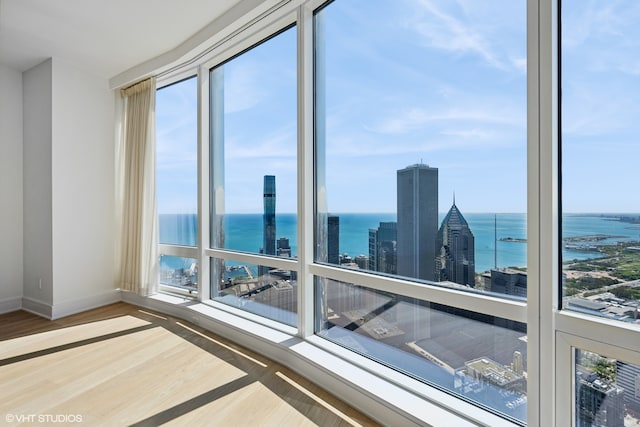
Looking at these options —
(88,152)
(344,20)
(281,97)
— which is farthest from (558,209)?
(88,152)

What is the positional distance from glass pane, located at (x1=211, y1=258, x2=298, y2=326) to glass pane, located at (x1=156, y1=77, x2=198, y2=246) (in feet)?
2.01

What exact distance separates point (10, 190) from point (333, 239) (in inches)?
156

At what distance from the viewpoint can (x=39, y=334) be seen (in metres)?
3.04

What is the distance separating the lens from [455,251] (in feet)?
5.59

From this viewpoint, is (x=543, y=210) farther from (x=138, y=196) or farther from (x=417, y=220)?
(x=138, y=196)

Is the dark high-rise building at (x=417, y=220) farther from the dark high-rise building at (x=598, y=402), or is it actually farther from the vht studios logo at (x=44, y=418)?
the vht studios logo at (x=44, y=418)

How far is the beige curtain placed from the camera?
12.3 feet

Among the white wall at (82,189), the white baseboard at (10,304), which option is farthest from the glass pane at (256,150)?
the white baseboard at (10,304)

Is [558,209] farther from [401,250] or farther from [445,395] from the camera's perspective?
[445,395]

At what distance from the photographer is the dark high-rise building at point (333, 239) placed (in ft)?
7.71

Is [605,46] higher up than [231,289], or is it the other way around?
[605,46]

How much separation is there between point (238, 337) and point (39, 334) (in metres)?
1.97

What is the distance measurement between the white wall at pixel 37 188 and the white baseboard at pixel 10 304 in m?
0.09

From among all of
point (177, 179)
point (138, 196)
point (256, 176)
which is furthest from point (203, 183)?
point (138, 196)
